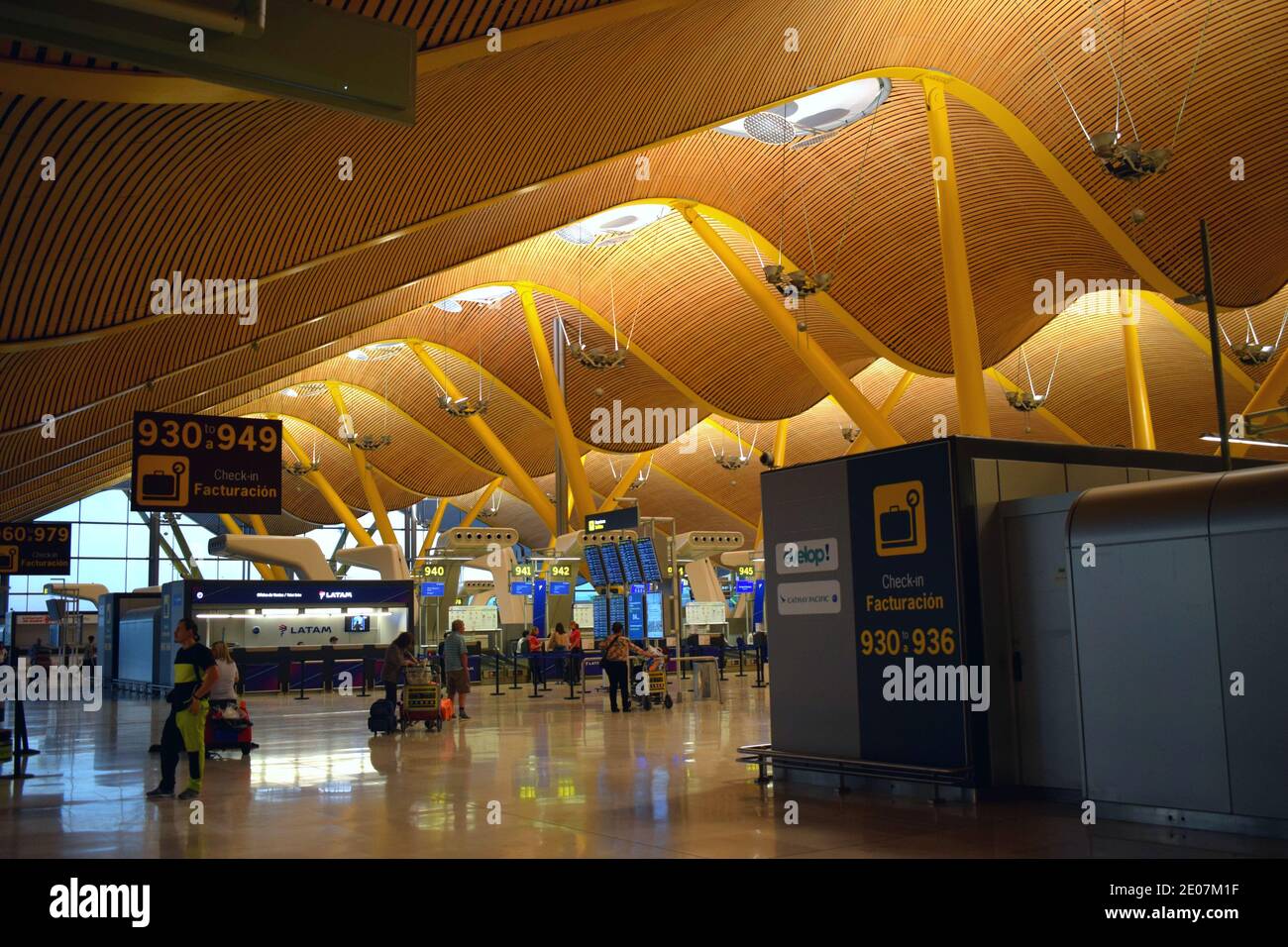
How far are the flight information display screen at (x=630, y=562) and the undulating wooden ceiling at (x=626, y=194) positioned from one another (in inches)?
273

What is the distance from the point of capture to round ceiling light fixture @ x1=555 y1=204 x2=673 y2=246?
31856 mm

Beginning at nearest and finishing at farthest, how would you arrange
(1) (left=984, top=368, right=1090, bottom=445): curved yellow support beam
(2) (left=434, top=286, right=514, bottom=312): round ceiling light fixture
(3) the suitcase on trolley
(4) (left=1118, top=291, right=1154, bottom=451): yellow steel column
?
(3) the suitcase on trolley < (4) (left=1118, top=291, right=1154, bottom=451): yellow steel column < (2) (left=434, top=286, right=514, bottom=312): round ceiling light fixture < (1) (left=984, top=368, right=1090, bottom=445): curved yellow support beam

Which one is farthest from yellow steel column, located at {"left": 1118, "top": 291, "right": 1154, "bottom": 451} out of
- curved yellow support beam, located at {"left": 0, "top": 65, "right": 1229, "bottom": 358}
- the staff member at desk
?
the staff member at desk

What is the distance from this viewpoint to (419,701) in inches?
695

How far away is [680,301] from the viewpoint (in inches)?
1371

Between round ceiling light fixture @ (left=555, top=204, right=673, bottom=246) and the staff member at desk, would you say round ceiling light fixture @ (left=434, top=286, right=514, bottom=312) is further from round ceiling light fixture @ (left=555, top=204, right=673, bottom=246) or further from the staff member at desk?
the staff member at desk

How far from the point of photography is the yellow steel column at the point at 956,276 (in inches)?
838

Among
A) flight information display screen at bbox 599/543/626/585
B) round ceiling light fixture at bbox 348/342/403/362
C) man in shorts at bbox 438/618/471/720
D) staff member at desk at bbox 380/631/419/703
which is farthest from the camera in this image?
round ceiling light fixture at bbox 348/342/403/362

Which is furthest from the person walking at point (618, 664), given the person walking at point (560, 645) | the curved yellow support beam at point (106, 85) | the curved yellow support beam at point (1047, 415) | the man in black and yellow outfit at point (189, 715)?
the curved yellow support beam at point (1047, 415)

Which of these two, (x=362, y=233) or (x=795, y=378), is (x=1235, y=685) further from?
(x=795, y=378)

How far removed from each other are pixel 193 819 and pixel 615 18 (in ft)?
27.7

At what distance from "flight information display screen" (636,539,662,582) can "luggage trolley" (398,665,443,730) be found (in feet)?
23.5

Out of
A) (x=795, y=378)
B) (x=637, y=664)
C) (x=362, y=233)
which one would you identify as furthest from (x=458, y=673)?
(x=795, y=378)

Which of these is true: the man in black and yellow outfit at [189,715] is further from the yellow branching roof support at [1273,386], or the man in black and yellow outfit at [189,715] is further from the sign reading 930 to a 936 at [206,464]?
the yellow branching roof support at [1273,386]
